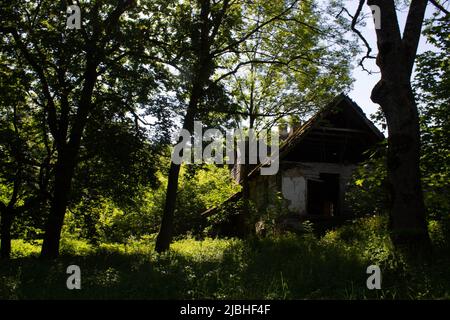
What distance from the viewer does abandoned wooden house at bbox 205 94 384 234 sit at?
814 inches

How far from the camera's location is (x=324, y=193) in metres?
23.9

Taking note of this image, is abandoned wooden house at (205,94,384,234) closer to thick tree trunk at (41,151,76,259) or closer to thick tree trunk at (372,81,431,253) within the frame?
thick tree trunk at (41,151,76,259)

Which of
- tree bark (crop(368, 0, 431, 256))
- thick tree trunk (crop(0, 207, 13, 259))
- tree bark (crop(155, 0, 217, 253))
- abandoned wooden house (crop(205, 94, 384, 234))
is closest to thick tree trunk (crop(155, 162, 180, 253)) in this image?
tree bark (crop(155, 0, 217, 253))

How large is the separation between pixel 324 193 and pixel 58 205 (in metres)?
15.2

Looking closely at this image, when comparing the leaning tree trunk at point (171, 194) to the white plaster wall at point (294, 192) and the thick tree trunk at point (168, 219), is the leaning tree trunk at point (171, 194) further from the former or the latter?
the white plaster wall at point (294, 192)

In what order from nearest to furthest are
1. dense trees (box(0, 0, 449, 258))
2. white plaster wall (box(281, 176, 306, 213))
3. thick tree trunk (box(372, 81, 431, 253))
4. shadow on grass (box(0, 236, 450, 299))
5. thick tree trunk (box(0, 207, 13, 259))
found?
shadow on grass (box(0, 236, 450, 299)) < thick tree trunk (box(372, 81, 431, 253)) < dense trees (box(0, 0, 449, 258)) < thick tree trunk (box(0, 207, 13, 259)) < white plaster wall (box(281, 176, 306, 213))

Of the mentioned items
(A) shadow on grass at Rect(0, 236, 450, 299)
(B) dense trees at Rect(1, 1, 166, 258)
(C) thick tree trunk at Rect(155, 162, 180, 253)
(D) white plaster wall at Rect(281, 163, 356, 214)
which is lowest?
(A) shadow on grass at Rect(0, 236, 450, 299)

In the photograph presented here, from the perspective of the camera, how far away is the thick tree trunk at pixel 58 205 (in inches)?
537

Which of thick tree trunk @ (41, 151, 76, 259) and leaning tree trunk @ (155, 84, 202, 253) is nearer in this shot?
thick tree trunk @ (41, 151, 76, 259)

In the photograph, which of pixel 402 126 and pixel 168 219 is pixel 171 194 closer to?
pixel 168 219

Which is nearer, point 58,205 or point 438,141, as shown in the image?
point 438,141

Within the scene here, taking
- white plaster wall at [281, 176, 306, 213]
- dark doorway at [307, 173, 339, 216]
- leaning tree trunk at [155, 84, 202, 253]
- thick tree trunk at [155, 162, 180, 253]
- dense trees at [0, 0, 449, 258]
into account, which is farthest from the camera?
dark doorway at [307, 173, 339, 216]

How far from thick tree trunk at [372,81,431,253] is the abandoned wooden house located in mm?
11195
